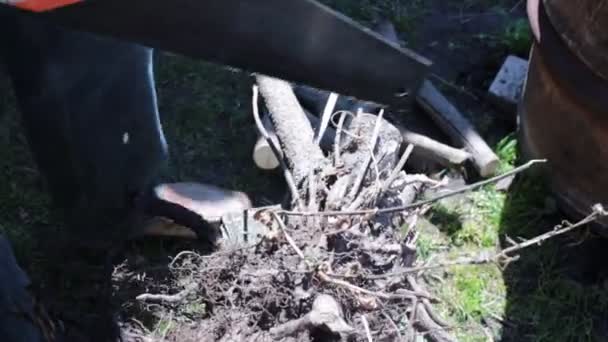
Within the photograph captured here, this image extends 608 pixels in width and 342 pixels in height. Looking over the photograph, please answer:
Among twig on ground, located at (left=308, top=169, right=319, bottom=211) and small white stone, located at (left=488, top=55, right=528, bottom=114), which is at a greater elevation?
twig on ground, located at (left=308, top=169, right=319, bottom=211)

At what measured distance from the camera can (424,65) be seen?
1.42 m

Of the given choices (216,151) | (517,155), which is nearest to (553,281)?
(517,155)

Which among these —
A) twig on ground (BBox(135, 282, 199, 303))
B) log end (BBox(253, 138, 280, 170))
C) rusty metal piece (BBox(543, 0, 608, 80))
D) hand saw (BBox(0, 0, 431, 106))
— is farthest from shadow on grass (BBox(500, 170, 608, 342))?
hand saw (BBox(0, 0, 431, 106))

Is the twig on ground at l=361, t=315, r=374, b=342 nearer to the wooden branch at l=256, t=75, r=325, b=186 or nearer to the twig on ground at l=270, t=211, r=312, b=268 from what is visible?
the twig on ground at l=270, t=211, r=312, b=268

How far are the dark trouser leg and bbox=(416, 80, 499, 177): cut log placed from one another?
1000mm

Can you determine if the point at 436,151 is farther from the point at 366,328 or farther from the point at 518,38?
the point at 366,328

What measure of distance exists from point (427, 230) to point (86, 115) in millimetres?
1207

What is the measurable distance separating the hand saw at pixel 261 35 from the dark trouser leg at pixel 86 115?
0.53 metres

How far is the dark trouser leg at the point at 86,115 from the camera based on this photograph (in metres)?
1.81

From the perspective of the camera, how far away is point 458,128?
9.63ft

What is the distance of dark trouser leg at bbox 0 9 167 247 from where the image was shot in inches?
71.3

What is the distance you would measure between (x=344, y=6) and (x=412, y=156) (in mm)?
819

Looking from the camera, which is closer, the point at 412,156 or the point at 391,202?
the point at 391,202

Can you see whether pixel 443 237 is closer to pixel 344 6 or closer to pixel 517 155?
pixel 517 155
